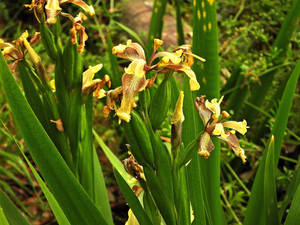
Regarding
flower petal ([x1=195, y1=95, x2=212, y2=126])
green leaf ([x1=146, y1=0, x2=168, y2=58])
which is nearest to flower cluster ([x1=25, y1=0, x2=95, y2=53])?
flower petal ([x1=195, y1=95, x2=212, y2=126])

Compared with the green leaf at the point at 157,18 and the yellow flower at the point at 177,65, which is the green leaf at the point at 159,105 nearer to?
the yellow flower at the point at 177,65

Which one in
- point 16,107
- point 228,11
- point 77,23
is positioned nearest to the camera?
point 16,107

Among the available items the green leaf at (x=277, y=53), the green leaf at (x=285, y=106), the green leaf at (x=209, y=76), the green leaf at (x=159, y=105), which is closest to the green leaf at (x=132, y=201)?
the green leaf at (x=159, y=105)

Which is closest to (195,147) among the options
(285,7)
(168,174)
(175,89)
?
(168,174)

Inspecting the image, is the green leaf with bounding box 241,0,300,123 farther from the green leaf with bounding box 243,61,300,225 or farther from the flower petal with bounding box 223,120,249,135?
the flower petal with bounding box 223,120,249,135

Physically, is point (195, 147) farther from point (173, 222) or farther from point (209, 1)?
point (209, 1)

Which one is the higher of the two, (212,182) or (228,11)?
(228,11)

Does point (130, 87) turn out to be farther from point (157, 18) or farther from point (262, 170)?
point (157, 18)
